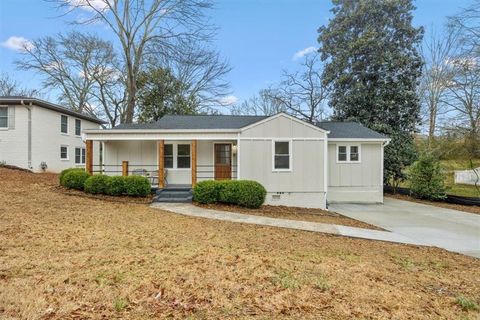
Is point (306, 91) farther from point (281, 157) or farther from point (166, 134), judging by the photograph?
point (166, 134)

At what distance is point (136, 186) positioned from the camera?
10969 millimetres

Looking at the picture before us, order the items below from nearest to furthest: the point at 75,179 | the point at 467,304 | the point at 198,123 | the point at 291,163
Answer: the point at 467,304
the point at 75,179
the point at 291,163
the point at 198,123

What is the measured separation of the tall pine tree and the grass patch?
51.2 ft

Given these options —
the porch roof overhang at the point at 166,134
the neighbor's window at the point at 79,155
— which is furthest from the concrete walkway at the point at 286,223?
the neighbor's window at the point at 79,155

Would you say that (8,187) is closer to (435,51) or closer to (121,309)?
(121,309)

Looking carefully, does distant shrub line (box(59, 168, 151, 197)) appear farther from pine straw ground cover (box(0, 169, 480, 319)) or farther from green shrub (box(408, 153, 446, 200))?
green shrub (box(408, 153, 446, 200))

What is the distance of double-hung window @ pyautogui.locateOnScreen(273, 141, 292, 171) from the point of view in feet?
38.3

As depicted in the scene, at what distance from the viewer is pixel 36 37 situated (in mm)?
24688

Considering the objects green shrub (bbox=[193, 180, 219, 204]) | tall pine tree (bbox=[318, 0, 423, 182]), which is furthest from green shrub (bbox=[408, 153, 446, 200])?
green shrub (bbox=[193, 180, 219, 204])

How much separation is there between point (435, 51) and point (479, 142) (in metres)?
16.0

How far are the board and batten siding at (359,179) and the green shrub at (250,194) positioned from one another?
15.0ft

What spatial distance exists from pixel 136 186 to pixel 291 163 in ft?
20.4

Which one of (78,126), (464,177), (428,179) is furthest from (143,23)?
(464,177)

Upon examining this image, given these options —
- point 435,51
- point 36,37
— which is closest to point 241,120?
point 435,51
